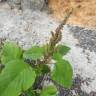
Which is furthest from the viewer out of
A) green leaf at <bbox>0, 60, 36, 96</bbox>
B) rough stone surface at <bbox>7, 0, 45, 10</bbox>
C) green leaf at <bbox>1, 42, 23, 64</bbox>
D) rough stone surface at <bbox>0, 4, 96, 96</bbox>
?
rough stone surface at <bbox>7, 0, 45, 10</bbox>

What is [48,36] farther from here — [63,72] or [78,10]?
[63,72]

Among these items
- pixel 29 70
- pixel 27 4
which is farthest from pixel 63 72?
pixel 27 4

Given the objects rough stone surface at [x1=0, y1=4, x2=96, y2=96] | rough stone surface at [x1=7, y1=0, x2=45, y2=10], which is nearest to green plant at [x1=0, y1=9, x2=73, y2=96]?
rough stone surface at [x1=0, y1=4, x2=96, y2=96]

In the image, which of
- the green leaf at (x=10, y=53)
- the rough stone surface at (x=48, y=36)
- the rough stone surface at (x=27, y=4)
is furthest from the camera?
the rough stone surface at (x=27, y=4)

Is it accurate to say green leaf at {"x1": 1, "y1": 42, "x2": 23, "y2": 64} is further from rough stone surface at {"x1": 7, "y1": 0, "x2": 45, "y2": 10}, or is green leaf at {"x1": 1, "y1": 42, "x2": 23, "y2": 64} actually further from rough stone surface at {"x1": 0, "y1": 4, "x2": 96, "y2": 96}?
rough stone surface at {"x1": 7, "y1": 0, "x2": 45, "y2": 10}

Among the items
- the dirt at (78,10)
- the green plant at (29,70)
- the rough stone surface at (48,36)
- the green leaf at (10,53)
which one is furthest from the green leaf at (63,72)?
the dirt at (78,10)

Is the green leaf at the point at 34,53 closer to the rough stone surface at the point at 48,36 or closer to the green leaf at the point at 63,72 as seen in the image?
the green leaf at the point at 63,72
